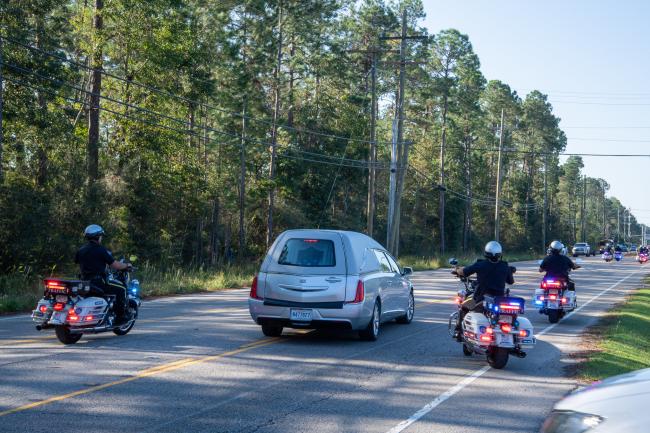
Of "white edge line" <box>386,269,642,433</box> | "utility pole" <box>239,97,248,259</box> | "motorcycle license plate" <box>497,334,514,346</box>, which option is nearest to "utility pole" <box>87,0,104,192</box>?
"utility pole" <box>239,97,248,259</box>

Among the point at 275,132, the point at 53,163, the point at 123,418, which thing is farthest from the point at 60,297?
the point at 275,132

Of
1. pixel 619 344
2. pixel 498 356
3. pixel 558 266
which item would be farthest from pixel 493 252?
pixel 558 266

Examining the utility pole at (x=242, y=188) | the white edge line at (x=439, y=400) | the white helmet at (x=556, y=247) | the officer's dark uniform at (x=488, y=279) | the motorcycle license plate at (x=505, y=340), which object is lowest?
the white edge line at (x=439, y=400)

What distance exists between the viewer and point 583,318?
19.3 m

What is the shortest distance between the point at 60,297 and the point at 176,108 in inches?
1237

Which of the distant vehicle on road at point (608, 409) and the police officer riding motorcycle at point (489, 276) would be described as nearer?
the distant vehicle on road at point (608, 409)

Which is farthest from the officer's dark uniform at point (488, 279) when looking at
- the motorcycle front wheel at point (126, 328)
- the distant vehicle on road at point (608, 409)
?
the distant vehicle on road at point (608, 409)

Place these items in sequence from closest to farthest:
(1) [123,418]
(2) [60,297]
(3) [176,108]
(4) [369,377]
Result: (1) [123,418], (4) [369,377], (2) [60,297], (3) [176,108]

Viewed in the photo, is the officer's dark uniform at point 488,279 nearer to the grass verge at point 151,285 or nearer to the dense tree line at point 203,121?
the grass verge at point 151,285

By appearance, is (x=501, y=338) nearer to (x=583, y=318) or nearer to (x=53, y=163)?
(x=583, y=318)

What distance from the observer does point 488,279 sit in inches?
453

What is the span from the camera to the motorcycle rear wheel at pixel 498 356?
436 inches

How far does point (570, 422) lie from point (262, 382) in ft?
18.9

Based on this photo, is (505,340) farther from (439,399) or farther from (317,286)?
(317,286)
